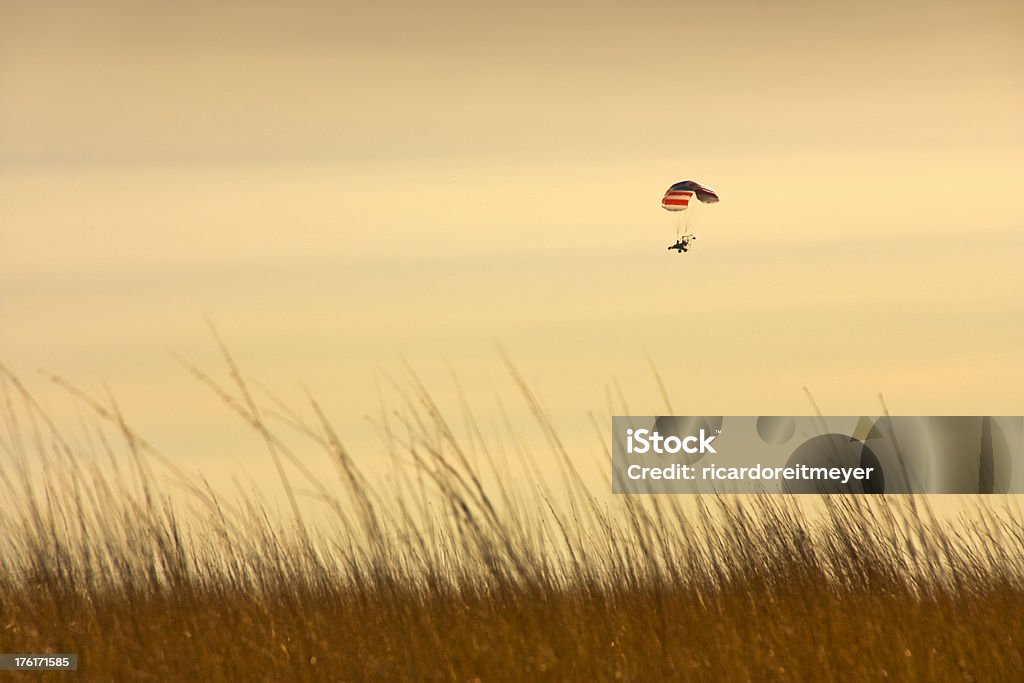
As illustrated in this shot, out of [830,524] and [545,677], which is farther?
[830,524]

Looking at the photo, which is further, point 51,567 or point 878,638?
point 51,567

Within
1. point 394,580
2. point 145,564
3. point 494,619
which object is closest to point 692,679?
point 494,619

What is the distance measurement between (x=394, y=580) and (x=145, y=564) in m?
1.21

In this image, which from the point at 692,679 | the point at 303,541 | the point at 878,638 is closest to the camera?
the point at 692,679

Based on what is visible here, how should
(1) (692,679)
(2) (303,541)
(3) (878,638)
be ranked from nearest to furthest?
(1) (692,679), (3) (878,638), (2) (303,541)

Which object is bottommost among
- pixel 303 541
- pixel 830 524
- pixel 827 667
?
pixel 827 667

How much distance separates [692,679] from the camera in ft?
14.7

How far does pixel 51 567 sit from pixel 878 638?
360 centimetres

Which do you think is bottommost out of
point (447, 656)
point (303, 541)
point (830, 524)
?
point (447, 656)

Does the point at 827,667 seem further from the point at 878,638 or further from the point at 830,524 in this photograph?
the point at 830,524

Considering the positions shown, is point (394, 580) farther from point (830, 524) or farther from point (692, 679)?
point (830, 524)

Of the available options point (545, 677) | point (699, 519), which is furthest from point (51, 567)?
point (699, 519)

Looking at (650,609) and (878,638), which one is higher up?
(650,609)

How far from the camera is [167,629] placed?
4.98 metres
